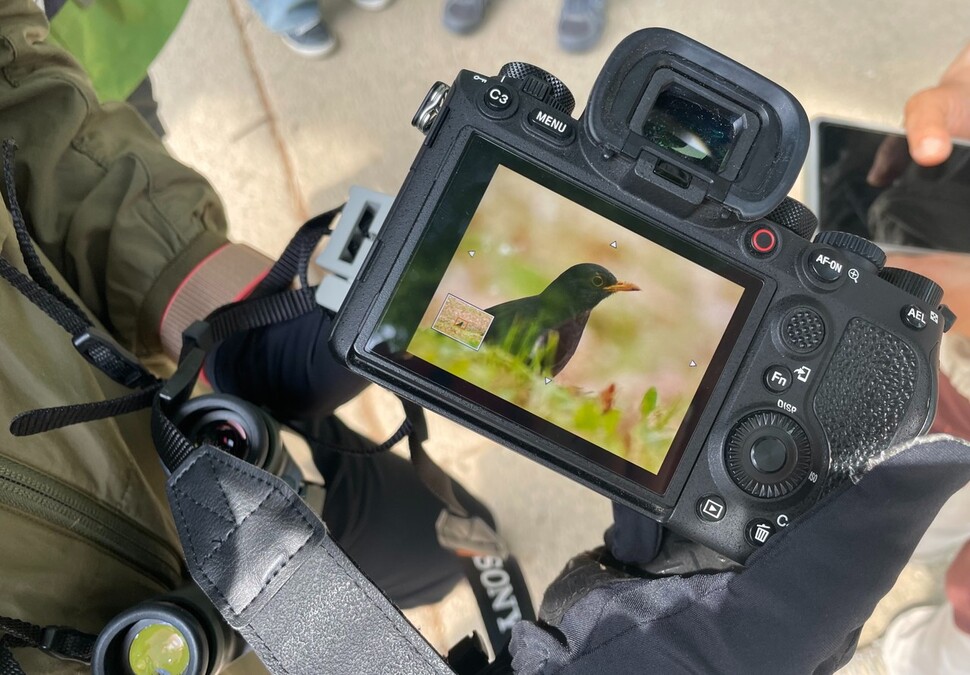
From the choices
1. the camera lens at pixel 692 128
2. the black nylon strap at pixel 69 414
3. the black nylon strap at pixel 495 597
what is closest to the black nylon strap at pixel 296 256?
the black nylon strap at pixel 69 414

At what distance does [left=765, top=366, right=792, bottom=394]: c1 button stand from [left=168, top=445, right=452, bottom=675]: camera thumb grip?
26 centimetres

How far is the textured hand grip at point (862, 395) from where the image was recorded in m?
0.45

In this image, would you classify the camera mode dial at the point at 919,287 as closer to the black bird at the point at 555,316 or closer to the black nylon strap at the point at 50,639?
the black bird at the point at 555,316

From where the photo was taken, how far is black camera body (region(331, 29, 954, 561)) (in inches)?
17.0

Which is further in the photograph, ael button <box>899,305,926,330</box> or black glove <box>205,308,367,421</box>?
black glove <box>205,308,367,421</box>

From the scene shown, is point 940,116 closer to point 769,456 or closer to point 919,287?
point 919,287

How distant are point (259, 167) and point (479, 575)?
0.59 metres

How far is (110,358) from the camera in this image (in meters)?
0.45

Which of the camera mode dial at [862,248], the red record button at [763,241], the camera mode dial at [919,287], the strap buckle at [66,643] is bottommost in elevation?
the strap buckle at [66,643]

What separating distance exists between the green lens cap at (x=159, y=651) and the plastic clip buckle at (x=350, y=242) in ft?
0.68

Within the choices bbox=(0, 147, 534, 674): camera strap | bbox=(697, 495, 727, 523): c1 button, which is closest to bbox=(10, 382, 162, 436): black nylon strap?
bbox=(0, 147, 534, 674): camera strap

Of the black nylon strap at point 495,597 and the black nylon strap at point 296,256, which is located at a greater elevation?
the black nylon strap at point 296,256

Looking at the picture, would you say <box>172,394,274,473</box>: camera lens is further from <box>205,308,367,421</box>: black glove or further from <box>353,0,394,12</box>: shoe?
<box>353,0,394,12</box>: shoe

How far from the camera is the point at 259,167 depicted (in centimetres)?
95
